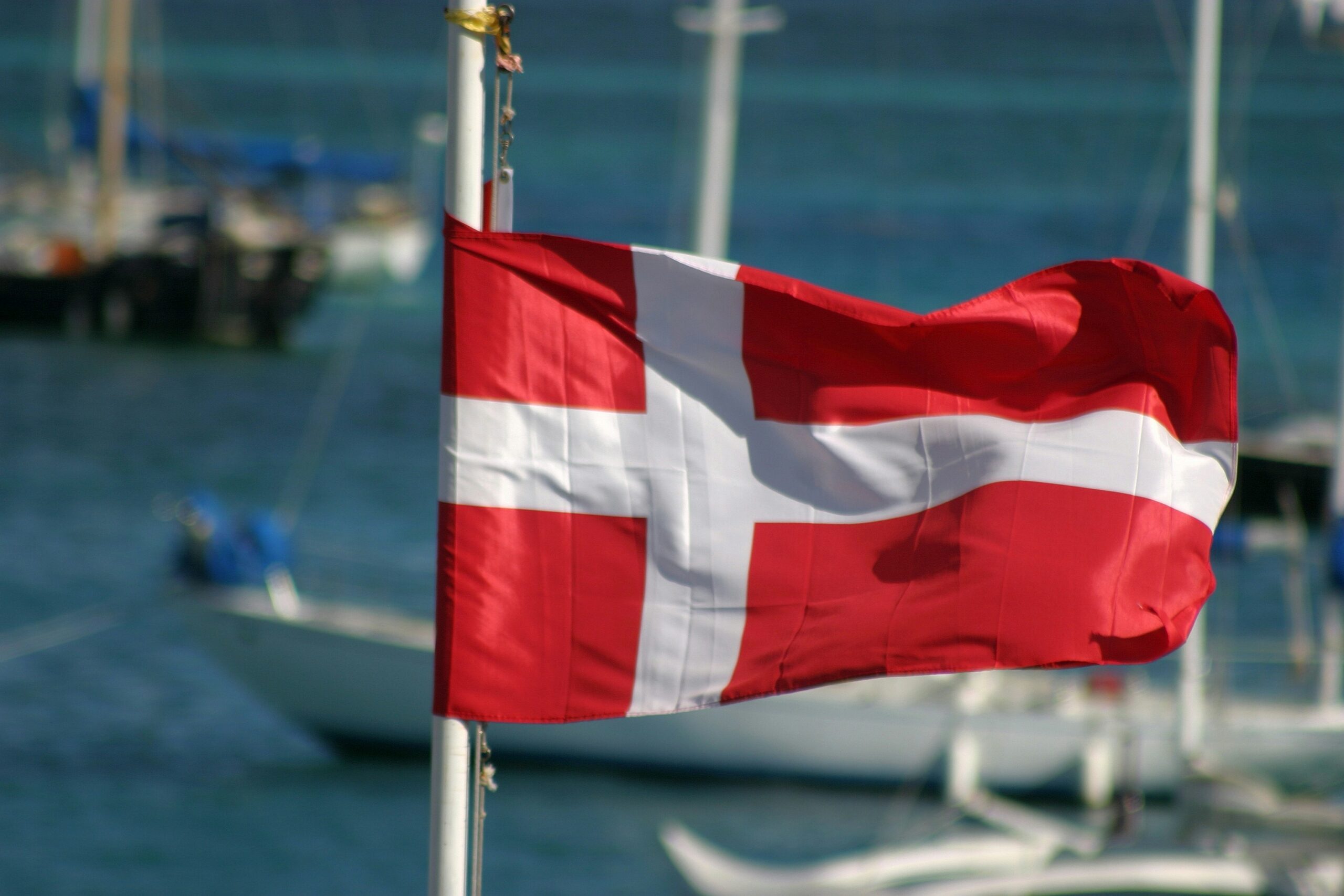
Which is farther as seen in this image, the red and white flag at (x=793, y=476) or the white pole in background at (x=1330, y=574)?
the white pole in background at (x=1330, y=574)

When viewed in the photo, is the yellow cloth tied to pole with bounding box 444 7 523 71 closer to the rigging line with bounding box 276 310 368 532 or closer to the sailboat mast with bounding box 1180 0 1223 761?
the sailboat mast with bounding box 1180 0 1223 761

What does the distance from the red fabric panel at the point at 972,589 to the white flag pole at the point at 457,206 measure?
0.97m

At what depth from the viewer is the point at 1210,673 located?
16750 mm

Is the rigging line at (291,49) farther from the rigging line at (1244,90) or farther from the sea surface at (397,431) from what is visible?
the rigging line at (1244,90)

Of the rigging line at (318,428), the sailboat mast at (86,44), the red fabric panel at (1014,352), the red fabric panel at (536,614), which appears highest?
the sailboat mast at (86,44)

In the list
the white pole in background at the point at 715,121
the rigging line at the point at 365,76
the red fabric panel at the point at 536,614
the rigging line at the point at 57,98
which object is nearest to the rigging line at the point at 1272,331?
the white pole in background at the point at 715,121

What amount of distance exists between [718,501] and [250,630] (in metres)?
12.5

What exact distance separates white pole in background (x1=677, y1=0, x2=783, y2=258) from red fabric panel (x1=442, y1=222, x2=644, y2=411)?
1097 centimetres

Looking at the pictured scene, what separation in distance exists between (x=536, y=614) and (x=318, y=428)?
3018 cm

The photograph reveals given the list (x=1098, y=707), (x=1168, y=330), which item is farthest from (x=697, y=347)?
(x=1098, y=707)

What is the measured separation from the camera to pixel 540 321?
17.9 feet

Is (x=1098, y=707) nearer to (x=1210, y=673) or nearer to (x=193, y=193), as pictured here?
(x=1210, y=673)

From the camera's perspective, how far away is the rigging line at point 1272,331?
37156 mm

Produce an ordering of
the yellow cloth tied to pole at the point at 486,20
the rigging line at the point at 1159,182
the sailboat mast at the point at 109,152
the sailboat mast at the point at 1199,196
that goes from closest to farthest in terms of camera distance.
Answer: the yellow cloth tied to pole at the point at 486,20 → the sailboat mast at the point at 1199,196 → the sailboat mast at the point at 109,152 → the rigging line at the point at 1159,182
